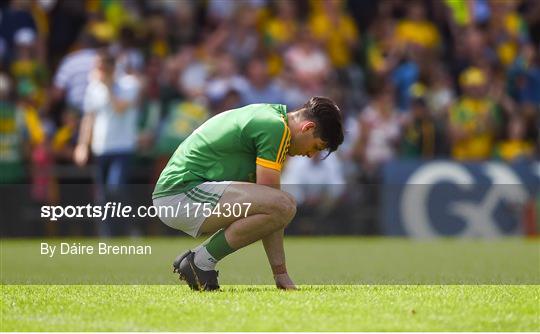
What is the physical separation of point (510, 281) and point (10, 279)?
13.4ft

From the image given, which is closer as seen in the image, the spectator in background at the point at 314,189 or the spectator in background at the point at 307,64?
the spectator in background at the point at 314,189

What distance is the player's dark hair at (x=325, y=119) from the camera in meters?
8.81

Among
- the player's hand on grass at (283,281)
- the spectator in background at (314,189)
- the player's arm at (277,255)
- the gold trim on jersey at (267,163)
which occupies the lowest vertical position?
the spectator in background at (314,189)

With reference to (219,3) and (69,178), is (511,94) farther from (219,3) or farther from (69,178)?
(69,178)

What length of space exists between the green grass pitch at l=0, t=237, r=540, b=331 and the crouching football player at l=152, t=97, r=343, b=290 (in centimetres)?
33

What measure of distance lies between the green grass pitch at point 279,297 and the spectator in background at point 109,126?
370cm

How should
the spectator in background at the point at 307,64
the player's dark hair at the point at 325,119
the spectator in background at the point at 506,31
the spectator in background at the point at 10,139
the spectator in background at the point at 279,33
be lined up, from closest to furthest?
the player's dark hair at the point at 325,119, the spectator in background at the point at 10,139, the spectator in background at the point at 307,64, the spectator in background at the point at 279,33, the spectator in background at the point at 506,31

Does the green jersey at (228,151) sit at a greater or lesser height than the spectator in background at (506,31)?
greater

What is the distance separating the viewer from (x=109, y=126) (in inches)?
679

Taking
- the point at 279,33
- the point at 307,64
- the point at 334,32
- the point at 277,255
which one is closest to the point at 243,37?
the point at 279,33

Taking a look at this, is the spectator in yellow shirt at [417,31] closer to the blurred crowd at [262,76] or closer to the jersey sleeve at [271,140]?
the blurred crowd at [262,76]

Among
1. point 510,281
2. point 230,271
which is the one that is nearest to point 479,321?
point 510,281

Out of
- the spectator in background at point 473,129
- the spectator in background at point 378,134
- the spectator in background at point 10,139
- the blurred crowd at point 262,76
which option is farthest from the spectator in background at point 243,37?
the spectator in background at point 10,139

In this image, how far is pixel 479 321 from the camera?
738cm
